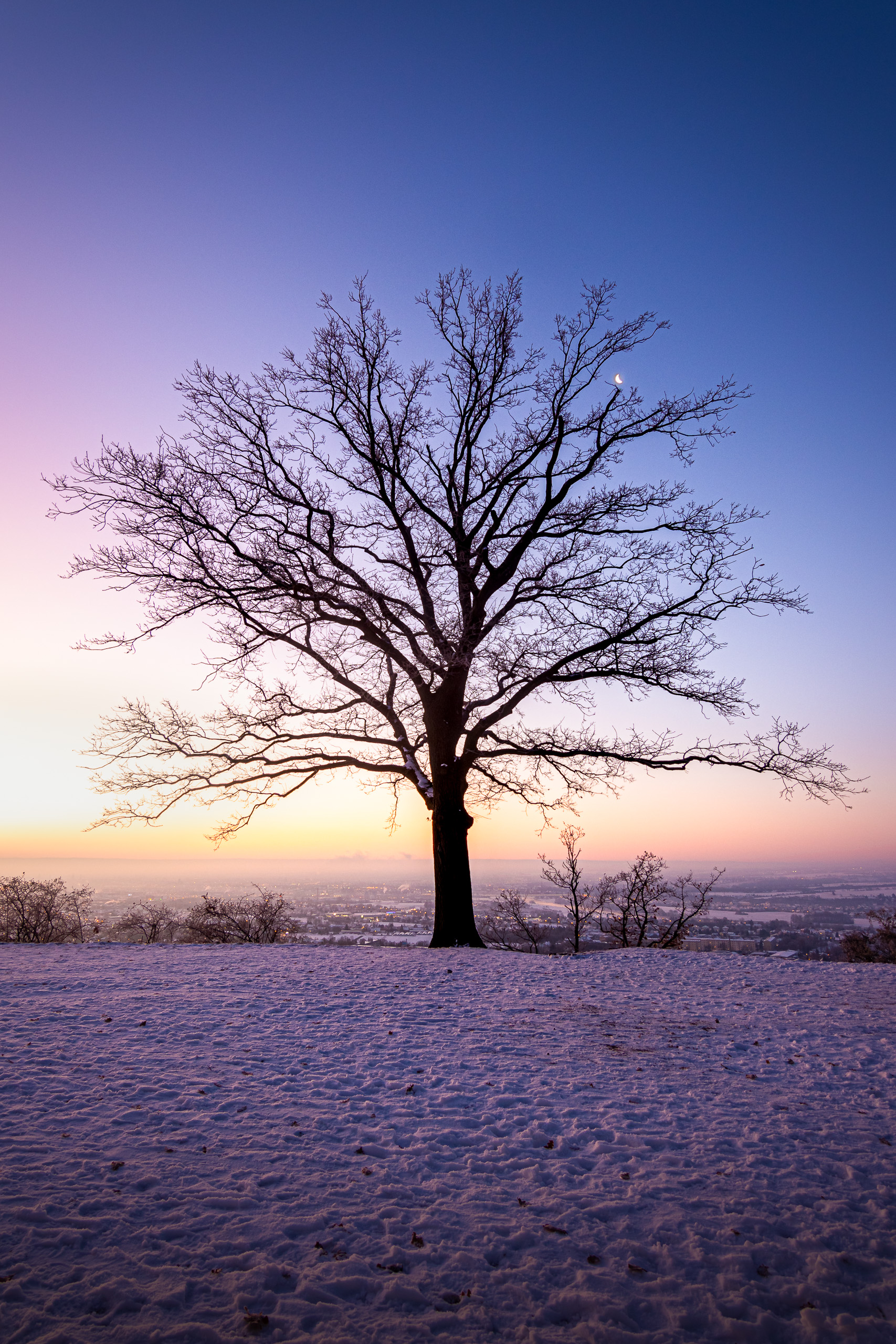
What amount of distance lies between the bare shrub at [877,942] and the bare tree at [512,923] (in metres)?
6.49

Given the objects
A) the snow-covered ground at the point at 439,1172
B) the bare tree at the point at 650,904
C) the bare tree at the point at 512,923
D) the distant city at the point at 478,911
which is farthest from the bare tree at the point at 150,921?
the bare tree at the point at 650,904

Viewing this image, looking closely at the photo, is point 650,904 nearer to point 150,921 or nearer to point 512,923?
point 512,923

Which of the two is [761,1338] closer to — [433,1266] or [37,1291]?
[433,1266]

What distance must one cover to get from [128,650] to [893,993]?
12428mm

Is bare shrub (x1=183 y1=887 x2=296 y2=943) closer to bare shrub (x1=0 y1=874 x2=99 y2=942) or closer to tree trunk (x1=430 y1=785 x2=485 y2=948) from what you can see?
bare shrub (x1=0 y1=874 x2=99 y2=942)

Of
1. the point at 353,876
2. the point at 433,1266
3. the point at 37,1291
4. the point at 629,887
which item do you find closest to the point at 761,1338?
the point at 433,1266

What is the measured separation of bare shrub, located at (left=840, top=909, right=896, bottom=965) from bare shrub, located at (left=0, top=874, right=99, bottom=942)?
16.1 metres

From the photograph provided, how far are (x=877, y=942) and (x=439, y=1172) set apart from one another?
46.1 ft

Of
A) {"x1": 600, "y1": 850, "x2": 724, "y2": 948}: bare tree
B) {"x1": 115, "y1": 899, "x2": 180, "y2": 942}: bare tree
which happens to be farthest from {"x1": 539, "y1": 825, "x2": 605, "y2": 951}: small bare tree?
{"x1": 115, "y1": 899, "x2": 180, "y2": 942}: bare tree

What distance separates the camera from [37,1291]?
266 cm

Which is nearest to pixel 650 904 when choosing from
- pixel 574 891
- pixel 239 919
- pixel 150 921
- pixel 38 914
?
pixel 574 891

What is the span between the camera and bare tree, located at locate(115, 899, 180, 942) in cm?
1416

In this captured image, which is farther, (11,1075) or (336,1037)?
(336,1037)

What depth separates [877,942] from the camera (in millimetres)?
14055
